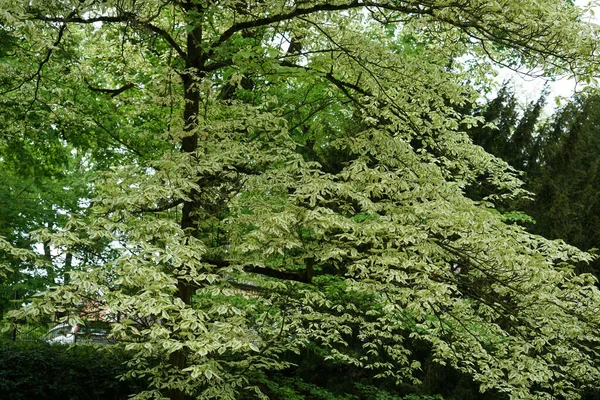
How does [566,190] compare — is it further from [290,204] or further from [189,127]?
[189,127]

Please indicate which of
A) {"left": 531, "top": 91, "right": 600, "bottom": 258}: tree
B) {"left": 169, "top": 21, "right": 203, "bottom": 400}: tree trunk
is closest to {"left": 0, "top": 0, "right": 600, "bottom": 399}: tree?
{"left": 169, "top": 21, "right": 203, "bottom": 400}: tree trunk

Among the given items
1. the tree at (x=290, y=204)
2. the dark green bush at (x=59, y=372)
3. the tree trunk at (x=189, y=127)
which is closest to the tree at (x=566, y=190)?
the tree at (x=290, y=204)

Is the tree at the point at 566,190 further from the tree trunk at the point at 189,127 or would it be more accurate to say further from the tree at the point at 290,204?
the tree trunk at the point at 189,127

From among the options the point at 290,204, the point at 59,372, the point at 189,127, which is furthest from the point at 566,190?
the point at 59,372

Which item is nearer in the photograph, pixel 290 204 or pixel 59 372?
pixel 290 204

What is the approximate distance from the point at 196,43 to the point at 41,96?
3277 mm

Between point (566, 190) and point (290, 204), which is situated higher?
point (566, 190)

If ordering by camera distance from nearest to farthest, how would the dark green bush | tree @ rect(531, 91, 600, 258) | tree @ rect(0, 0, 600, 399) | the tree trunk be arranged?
tree @ rect(0, 0, 600, 399) → the tree trunk → the dark green bush → tree @ rect(531, 91, 600, 258)

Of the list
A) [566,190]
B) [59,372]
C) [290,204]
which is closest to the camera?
[290,204]

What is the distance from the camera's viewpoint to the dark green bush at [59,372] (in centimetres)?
846

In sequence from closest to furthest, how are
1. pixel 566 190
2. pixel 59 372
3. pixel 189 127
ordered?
pixel 189 127
pixel 59 372
pixel 566 190

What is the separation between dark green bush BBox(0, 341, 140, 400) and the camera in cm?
846

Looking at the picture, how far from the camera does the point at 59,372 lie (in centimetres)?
880

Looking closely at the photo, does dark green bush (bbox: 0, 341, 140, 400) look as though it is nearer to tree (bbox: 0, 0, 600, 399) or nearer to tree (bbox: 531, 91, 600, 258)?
tree (bbox: 0, 0, 600, 399)
